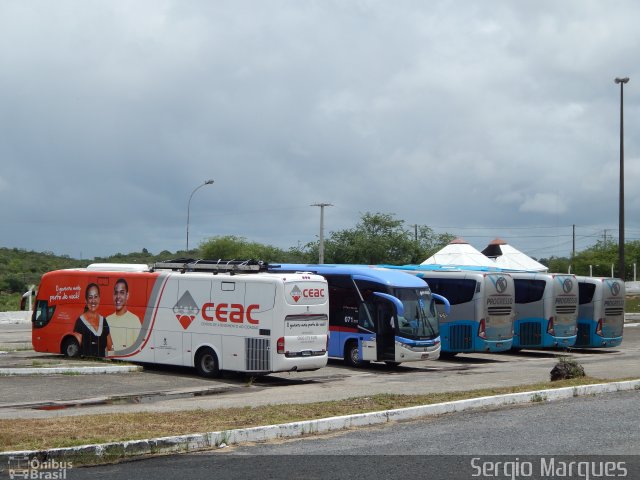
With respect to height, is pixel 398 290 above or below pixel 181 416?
above

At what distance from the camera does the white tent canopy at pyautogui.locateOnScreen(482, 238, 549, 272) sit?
1928 inches

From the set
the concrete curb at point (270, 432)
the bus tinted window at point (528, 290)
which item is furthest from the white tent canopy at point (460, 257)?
the concrete curb at point (270, 432)

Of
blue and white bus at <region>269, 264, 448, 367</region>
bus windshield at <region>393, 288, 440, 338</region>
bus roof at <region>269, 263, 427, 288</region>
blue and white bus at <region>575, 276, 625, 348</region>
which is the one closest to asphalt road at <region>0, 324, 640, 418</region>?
blue and white bus at <region>269, 264, 448, 367</region>

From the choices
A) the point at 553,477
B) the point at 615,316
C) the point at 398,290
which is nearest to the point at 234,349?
the point at 398,290

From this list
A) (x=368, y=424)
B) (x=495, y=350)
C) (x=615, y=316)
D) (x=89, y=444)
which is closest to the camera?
(x=89, y=444)

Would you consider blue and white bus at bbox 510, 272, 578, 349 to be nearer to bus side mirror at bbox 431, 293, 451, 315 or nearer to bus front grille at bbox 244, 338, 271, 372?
bus side mirror at bbox 431, 293, 451, 315

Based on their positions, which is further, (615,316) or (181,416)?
(615,316)

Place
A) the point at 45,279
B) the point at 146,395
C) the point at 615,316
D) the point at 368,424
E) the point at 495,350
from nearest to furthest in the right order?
the point at 368,424 < the point at 146,395 < the point at 45,279 < the point at 495,350 < the point at 615,316

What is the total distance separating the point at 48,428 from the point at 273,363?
30.2 ft

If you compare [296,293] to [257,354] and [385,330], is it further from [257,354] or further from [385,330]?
[385,330]

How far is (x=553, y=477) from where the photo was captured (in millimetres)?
9719

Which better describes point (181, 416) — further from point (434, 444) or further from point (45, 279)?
point (45, 279)

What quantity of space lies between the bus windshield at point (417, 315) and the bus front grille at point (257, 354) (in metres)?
5.12

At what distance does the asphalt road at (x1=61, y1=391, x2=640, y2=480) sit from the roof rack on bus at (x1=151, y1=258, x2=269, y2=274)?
379 inches
